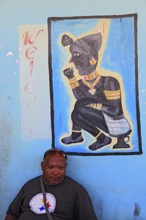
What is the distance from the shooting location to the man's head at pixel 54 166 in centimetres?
304

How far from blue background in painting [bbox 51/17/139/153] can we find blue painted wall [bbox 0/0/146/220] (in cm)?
7

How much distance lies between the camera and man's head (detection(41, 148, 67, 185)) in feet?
9.98

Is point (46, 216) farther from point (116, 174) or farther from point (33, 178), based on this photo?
point (116, 174)

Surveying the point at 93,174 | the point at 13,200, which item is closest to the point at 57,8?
the point at 93,174

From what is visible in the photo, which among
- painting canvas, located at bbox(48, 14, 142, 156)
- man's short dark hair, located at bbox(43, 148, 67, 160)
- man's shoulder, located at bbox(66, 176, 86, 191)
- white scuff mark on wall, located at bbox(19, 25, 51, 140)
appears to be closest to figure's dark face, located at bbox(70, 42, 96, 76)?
painting canvas, located at bbox(48, 14, 142, 156)

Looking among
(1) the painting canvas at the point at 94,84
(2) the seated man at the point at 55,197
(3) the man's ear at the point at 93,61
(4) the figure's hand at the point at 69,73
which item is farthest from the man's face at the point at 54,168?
(3) the man's ear at the point at 93,61

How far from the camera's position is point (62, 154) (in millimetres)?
3074

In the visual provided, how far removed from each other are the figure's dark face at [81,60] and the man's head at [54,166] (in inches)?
27.4

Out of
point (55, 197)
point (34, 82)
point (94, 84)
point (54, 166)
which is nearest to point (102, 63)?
point (94, 84)

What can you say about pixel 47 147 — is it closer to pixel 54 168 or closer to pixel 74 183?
Answer: pixel 54 168

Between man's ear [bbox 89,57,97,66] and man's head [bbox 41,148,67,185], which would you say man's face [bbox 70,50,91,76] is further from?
man's head [bbox 41,148,67,185]

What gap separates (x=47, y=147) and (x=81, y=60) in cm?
77

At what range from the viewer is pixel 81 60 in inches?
A: 128

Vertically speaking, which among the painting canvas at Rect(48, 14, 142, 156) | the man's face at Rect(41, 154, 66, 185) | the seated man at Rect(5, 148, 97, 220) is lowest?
the seated man at Rect(5, 148, 97, 220)
